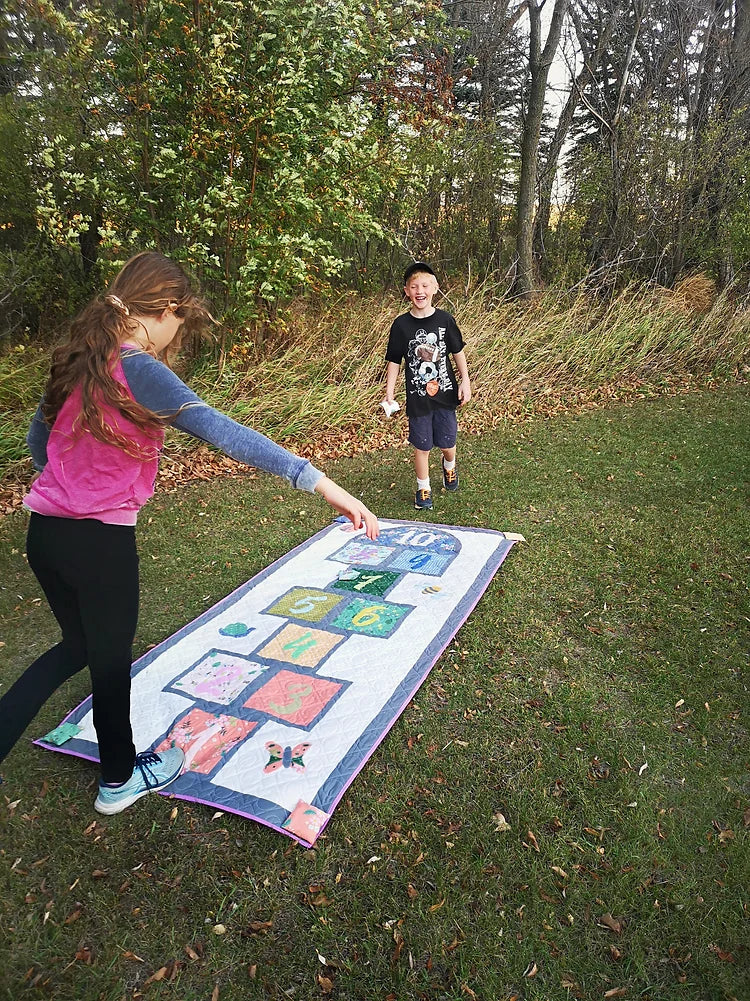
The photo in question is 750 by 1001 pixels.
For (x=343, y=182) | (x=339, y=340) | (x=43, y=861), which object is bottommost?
(x=43, y=861)

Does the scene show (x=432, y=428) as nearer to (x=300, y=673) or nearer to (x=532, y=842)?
(x=300, y=673)

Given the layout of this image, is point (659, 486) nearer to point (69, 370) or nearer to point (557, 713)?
point (557, 713)

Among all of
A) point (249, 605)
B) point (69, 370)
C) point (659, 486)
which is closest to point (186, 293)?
point (69, 370)

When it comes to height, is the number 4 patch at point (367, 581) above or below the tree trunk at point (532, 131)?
below

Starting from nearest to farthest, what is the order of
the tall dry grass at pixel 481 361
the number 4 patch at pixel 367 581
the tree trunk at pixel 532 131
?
the number 4 patch at pixel 367 581 → the tall dry grass at pixel 481 361 → the tree trunk at pixel 532 131

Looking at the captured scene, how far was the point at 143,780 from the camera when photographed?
88.4 inches

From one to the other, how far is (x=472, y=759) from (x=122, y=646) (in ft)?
4.23

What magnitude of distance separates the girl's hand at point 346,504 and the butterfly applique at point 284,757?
992 mm

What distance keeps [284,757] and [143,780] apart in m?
0.48

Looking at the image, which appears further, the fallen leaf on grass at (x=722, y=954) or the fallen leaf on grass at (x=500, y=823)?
the fallen leaf on grass at (x=500, y=823)

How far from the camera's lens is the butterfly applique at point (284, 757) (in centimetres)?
230

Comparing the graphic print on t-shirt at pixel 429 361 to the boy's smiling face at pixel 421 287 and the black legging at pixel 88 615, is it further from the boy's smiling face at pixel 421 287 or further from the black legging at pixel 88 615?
the black legging at pixel 88 615

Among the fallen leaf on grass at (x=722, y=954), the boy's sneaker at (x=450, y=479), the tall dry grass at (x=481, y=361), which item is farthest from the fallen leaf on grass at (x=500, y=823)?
the tall dry grass at (x=481, y=361)

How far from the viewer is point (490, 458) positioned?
5520 millimetres
